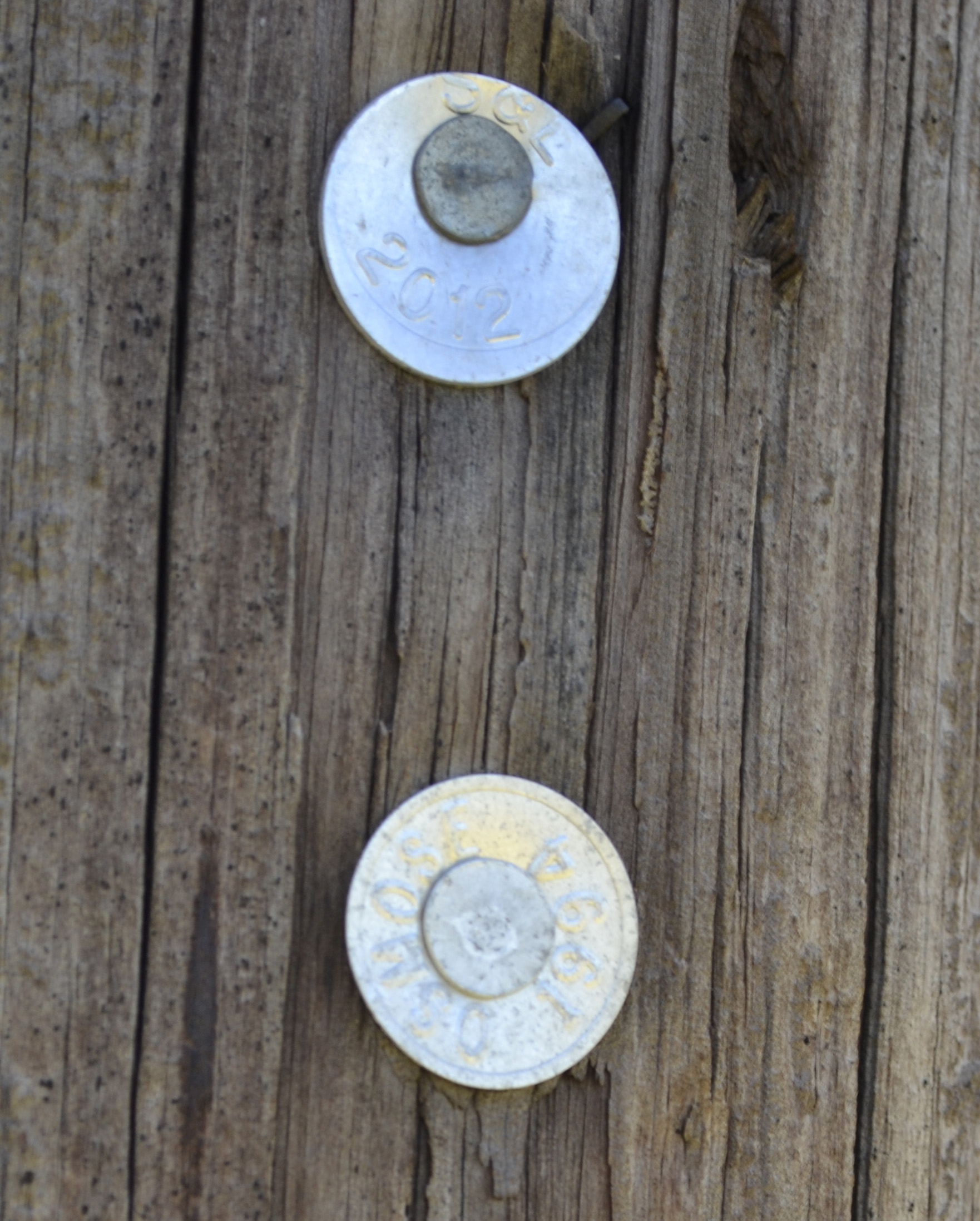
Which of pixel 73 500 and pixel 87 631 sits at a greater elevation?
pixel 73 500

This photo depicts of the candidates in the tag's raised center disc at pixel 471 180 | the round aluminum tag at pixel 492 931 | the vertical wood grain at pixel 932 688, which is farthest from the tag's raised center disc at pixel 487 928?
the tag's raised center disc at pixel 471 180

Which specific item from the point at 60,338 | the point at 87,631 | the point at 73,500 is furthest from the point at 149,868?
the point at 60,338

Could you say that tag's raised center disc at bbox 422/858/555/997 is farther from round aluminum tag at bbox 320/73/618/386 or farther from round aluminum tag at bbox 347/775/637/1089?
round aluminum tag at bbox 320/73/618/386

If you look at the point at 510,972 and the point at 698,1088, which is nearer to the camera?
the point at 510,972

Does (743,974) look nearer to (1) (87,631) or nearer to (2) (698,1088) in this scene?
(2) (698,1088)

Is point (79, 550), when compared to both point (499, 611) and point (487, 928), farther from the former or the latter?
point (487, 928)

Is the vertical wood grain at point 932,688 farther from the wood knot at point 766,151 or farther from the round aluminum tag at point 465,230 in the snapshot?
the round aluminum tag at point 465,230

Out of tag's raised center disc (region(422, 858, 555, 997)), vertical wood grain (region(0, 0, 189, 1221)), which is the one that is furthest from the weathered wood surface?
tag's raised center disc (region(422, 858, 555, 997))
